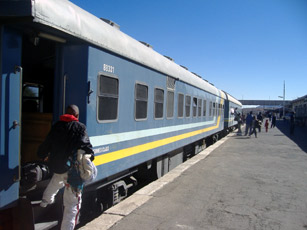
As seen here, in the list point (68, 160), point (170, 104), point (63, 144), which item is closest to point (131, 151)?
point (68, 160)

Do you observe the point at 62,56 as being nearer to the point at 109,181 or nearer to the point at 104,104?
the point at 104,104

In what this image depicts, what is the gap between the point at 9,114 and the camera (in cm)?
308

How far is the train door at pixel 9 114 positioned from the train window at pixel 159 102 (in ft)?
12.2

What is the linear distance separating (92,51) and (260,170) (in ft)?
20.6

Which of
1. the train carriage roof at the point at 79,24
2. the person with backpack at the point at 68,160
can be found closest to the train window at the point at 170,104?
the train carriage roof at the point at 79,24

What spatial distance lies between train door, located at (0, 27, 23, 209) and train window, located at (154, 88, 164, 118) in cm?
370

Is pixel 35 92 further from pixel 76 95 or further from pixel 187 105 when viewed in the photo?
pixel 187 105

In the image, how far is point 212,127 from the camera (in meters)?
14.3

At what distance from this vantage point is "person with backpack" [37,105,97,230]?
342cm

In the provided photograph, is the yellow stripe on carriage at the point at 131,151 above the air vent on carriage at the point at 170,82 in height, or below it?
below

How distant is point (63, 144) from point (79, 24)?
5.35 feet

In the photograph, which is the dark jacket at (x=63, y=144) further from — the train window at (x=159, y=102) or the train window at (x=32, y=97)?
the train window at (x=159, y=102)

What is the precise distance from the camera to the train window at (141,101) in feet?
18.3

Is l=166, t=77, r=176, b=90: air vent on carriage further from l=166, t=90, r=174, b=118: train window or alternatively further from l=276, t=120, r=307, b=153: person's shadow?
l=276, t=120, r=307, b=153: person's shadow
